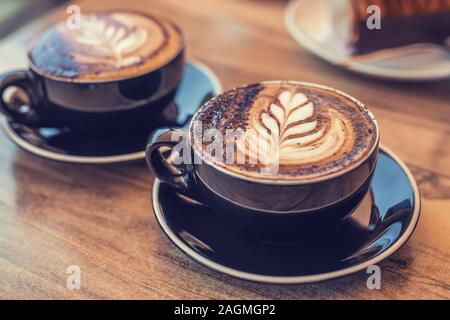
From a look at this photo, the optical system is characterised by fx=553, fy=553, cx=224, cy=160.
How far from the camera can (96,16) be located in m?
0.89

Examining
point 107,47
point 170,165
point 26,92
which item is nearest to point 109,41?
point 107,47

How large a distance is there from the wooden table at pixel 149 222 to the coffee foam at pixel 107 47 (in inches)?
5.4

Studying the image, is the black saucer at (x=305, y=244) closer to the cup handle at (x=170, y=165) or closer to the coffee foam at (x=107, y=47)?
the cup handle at (x=170, y=165)

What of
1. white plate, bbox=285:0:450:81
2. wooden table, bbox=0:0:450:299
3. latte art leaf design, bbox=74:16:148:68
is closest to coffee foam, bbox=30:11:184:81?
latte art leaf design, bbox=74:16:148:68

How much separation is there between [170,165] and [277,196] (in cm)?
18

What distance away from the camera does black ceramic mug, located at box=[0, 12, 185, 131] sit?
76 cm

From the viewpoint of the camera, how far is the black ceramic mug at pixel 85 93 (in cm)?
76

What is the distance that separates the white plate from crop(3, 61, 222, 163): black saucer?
0.25 meters

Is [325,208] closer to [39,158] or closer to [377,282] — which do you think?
[377,282]

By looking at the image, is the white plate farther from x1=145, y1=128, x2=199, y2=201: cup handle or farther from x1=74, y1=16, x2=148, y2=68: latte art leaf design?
x1=145, y1=128, x2=199, y2=201: cup handle

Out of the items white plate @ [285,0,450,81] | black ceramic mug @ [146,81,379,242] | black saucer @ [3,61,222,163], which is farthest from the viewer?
white plate @ [285,0,450,81]

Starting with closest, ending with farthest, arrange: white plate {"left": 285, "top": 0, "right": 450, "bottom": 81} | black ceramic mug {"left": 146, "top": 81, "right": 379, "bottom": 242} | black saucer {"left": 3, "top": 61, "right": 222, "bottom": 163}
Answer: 1. black ceramic mug {"left": 146, "top": 81, "right": 379, "bottom": 242}
2. black saucer {"left": 3, "top": 61, "right": 222, "bottom": 163}
3. white plate {"left": 285, "top": 0, "right": 450, "bottom": 81}

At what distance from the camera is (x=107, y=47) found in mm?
813

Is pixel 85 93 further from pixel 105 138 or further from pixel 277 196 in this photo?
pixel 277 196
